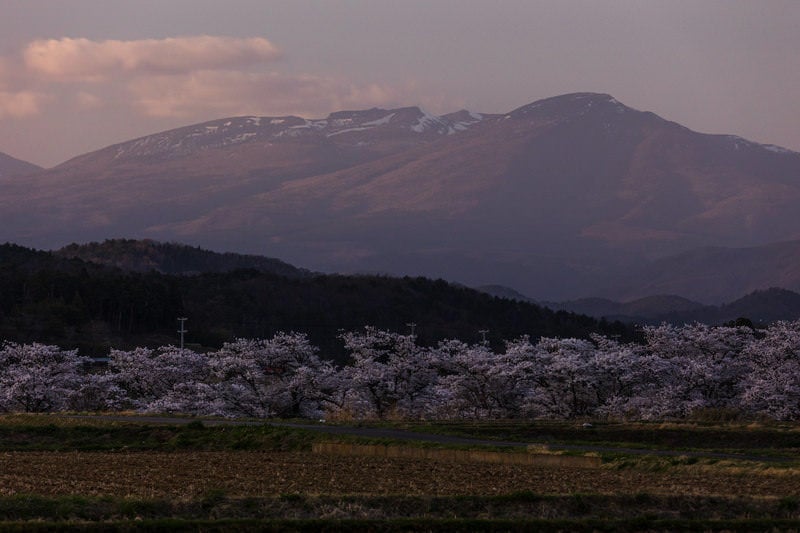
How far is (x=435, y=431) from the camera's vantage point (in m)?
44.5

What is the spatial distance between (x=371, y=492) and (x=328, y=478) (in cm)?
379

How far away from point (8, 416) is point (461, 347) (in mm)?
29672

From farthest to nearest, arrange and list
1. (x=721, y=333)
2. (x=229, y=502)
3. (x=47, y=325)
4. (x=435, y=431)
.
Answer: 1. (x=47, y=325)
2. (x=721, y=333)
3. (x=435, y=431)
4. (x=229, y=502)

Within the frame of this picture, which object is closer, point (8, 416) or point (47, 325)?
point (8, 416)

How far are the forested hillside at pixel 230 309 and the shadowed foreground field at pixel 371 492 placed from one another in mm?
57530

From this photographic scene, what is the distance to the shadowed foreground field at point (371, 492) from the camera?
73.8 ft

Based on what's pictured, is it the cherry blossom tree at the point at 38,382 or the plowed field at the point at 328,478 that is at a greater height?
the plowed field at the point at 328,478

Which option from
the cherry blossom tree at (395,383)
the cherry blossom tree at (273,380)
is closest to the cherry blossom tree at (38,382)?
the cherry blossom tree at (273,380)

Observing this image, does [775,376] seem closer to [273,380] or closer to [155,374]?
[273,380]

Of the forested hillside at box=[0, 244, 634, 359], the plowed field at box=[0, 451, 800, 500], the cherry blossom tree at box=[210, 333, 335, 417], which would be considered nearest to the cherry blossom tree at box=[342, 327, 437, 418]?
the cherry blossom tree at box=[210, 333, 335, 417]

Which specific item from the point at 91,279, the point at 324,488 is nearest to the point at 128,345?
the point at 91,279

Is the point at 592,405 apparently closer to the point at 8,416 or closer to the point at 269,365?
the point at 269,365

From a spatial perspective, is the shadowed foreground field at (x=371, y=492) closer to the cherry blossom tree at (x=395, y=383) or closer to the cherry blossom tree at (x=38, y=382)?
the cherry blossom tree at (x=395, y=383)

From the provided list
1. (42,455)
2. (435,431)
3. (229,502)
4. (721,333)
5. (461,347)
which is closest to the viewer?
(229,502)
